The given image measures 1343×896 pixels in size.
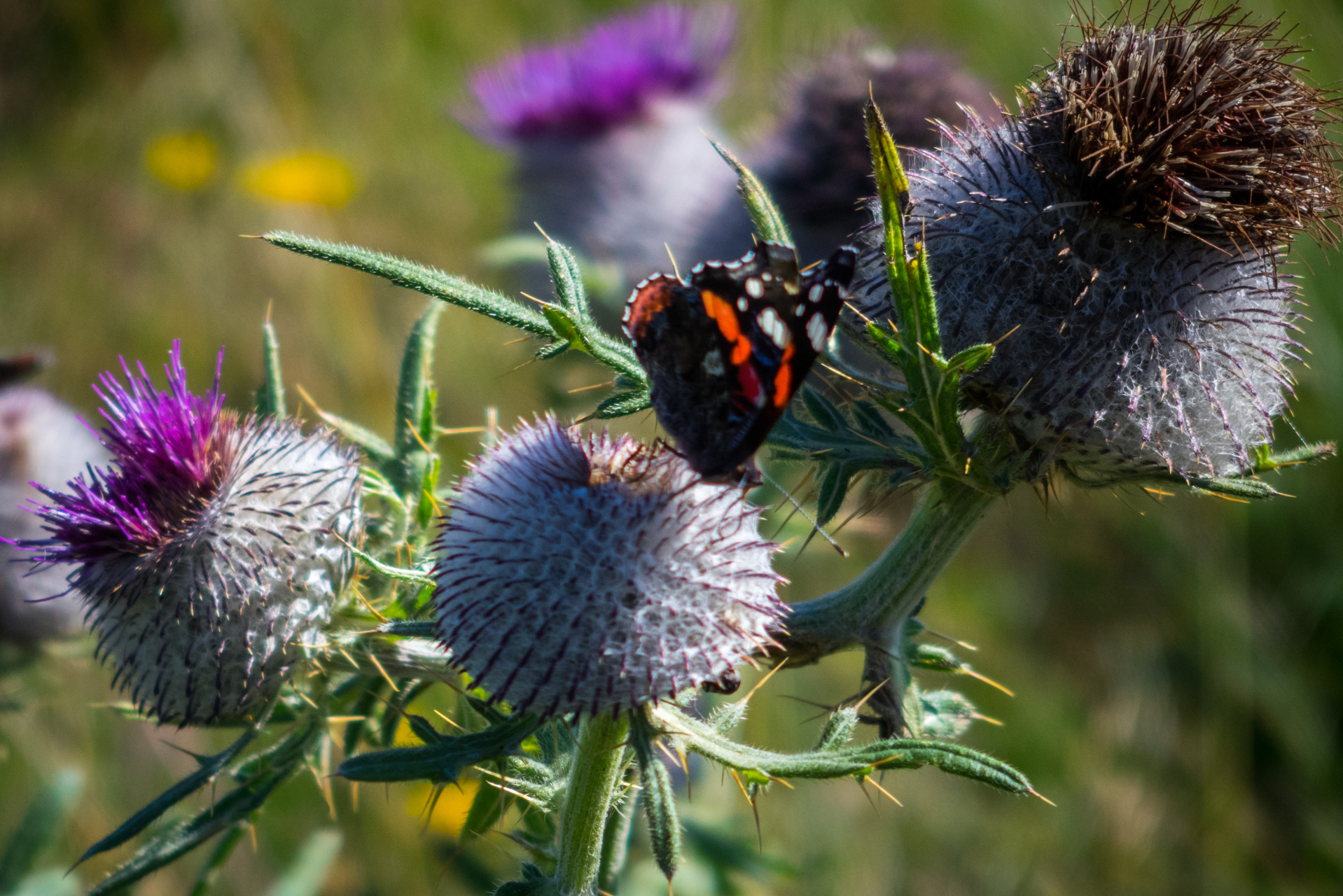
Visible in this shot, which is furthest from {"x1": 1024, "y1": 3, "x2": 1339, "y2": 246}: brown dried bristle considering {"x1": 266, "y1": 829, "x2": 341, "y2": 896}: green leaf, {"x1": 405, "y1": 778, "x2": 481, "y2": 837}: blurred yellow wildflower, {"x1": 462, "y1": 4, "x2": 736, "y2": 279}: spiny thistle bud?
{"x1": 405, "y1": 778, "x2": 481, "y2": 837}: blurred yellow wildflower

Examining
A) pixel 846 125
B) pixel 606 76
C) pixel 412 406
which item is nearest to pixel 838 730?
pixel 412 406

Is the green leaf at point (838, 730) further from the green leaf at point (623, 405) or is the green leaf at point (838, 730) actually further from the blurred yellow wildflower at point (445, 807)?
the blurred yellow wildflower at point (445, 807)

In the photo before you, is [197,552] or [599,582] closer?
[599,582]

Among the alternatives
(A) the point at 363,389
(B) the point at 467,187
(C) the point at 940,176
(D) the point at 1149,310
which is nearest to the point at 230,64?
(B) the point at 467,187

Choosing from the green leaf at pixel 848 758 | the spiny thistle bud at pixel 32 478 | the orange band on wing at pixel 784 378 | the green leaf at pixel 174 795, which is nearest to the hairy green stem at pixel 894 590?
the green leaf at pixel 848 758

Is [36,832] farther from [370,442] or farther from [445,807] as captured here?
[445,807]
